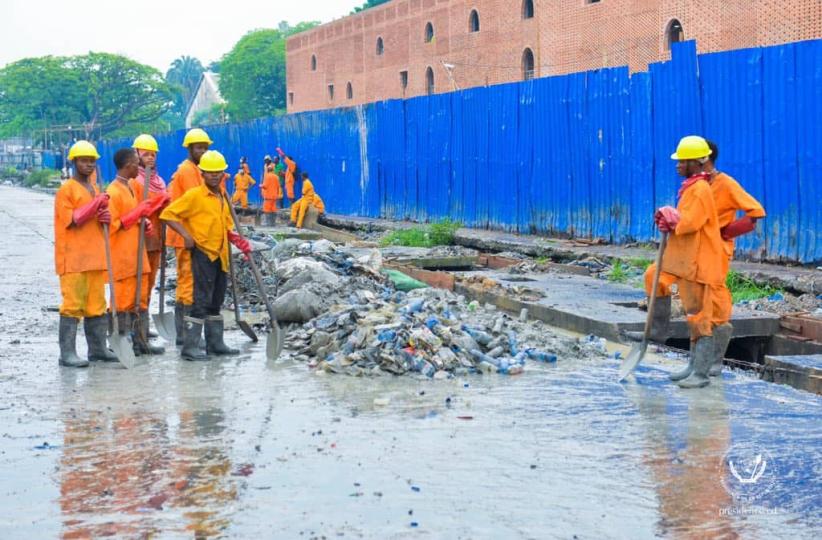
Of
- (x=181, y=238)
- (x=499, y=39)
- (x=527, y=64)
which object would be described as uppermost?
(x=499, y=39)

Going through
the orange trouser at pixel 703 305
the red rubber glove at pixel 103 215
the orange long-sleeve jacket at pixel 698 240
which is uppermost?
the red rubber glove at pixel 103 215

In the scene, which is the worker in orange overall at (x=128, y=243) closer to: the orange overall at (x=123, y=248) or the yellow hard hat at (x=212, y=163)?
the orange overall at (x=123, y=248)

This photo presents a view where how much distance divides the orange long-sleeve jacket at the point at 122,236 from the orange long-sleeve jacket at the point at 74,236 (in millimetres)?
449

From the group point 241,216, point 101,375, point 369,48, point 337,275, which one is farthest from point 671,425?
point 369,48

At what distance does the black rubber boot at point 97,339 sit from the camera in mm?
8914

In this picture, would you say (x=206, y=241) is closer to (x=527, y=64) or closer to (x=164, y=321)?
(x=164, y=321)

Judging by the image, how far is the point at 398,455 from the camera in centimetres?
605

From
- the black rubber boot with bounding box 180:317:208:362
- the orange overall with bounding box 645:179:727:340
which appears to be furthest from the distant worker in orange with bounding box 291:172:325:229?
the orange overall with bounding box 645:179:727:340

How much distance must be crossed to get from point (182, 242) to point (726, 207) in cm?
421

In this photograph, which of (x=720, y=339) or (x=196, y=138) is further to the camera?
(x=196, y=138)

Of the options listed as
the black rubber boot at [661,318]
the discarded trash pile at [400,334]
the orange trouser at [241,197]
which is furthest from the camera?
the orange trouser at [241,197]

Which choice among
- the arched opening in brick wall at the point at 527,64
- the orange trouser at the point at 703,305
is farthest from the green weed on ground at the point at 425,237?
the arched opening in brick wall at the point at 527,64

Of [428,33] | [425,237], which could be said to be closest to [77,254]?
[425,237]

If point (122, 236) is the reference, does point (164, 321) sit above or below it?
below
